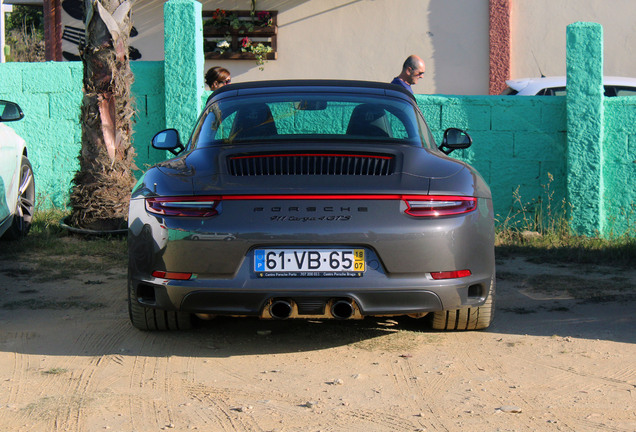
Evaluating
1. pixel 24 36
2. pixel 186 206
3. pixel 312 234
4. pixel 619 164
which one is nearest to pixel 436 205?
pixel 312 234

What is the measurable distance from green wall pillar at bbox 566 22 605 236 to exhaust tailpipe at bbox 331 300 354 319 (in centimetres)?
515

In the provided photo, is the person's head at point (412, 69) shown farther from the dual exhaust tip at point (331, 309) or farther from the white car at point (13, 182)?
the dual exhaust tip at point (331, 309)

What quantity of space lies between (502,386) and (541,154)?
214 inches

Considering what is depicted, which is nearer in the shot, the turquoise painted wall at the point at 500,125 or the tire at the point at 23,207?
the tire at the point at 23,207

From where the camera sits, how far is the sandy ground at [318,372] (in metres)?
3.61

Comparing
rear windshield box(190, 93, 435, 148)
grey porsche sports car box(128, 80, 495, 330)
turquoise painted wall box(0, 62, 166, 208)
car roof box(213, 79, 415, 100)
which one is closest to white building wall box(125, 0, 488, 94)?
turquoise painted wall box(0, 62, 166, 208)

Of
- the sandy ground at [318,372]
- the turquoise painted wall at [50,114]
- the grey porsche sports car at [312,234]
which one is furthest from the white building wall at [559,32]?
the grey porsche sports car at [312,234]

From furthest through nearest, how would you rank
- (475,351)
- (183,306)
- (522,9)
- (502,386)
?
(522,9) → (475,351) → (183,306) → (502,386)

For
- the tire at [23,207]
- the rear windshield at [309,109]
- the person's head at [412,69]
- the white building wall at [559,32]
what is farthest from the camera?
the white building wall at [559,32]

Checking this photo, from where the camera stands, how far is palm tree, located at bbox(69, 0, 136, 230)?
27.5 feet

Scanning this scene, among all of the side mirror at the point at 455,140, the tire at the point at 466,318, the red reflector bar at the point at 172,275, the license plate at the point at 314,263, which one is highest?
the side mirror at the point at 455,140

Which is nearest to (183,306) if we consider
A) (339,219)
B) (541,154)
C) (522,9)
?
(339,219)

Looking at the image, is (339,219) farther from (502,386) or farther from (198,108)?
(198,108)

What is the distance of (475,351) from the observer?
4688 millimetres
